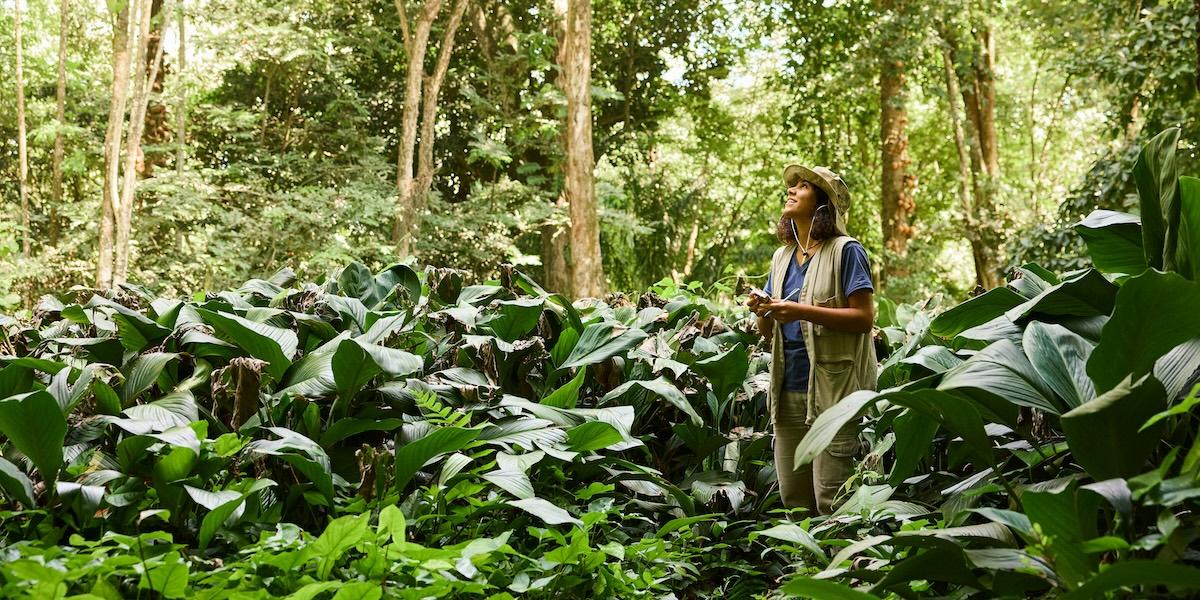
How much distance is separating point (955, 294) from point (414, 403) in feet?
49.5

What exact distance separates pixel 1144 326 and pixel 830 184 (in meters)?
1.54

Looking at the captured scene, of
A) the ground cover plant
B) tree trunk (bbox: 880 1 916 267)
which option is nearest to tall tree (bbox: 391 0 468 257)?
tree trunk (bbox: 880 1 916 267)

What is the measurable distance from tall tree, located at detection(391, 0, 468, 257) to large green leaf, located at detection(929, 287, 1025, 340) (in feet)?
33.9

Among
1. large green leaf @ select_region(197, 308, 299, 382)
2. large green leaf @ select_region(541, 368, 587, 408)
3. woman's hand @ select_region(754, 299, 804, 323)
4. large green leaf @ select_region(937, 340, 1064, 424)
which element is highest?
woman's hand @ select_region(754, 299, 804, 323)

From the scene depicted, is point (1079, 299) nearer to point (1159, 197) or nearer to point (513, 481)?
point (1159, 197)

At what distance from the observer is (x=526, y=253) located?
1611 centimetres

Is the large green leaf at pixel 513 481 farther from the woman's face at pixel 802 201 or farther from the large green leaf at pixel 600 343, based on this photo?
the woman's face at pixel 802 201

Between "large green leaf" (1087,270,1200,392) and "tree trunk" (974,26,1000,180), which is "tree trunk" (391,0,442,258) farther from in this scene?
"large green leaf" (1087,270,1200,392)

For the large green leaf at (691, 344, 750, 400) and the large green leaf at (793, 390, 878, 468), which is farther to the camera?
the large green leaf at (691, 344, 750, 400)

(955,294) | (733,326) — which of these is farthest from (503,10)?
(733,326)

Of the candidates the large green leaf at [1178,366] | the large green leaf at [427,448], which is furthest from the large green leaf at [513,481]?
the large green leaf at [1178,366]

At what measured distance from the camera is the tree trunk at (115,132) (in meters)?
9.98

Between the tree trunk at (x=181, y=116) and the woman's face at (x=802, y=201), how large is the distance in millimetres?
11336

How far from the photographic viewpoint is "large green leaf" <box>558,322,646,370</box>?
3814mm
